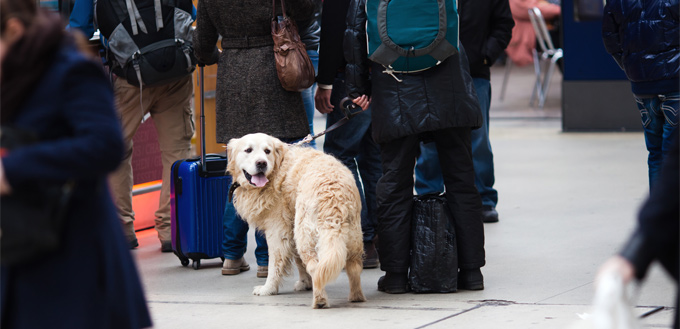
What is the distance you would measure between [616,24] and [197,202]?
2.79 meters

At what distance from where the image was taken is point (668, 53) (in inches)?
220

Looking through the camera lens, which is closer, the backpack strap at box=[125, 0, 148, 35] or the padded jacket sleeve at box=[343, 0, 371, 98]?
the padded jacket sleeve at box=[343, 0, 371, 98]

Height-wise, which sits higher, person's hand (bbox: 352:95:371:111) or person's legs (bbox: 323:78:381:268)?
person's hand (bbox: 352:95:371:111)

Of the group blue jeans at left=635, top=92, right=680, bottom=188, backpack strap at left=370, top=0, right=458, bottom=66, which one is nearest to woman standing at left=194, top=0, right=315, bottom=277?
backpack strap at left=370, top=0, right=458, bottom=66

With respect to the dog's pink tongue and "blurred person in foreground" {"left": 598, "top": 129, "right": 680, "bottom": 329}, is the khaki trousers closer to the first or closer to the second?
the dog's pink tongue

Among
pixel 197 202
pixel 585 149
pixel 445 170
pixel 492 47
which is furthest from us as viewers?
pixel 585 149

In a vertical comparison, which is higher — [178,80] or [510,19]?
[510,19]

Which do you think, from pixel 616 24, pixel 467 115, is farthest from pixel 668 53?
pixel 467 115

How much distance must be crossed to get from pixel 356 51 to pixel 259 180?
886 millimetres

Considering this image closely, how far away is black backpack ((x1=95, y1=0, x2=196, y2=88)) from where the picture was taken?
6180 mm

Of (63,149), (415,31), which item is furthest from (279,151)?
(63,149)

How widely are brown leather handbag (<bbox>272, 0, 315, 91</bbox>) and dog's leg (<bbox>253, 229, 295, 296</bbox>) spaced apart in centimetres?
93

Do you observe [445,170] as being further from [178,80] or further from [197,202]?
[178,80]

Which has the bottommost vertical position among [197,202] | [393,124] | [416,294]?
[416,294]
